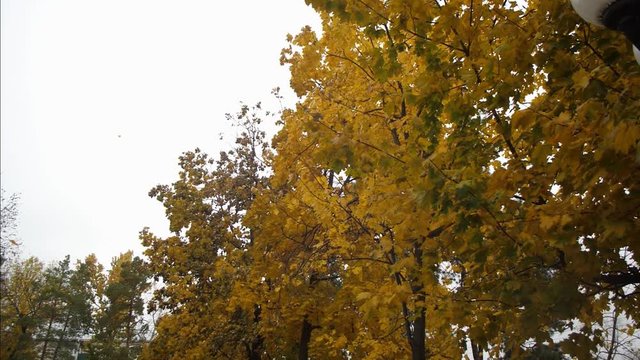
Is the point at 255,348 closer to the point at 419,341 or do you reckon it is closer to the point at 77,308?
the point at 419,341

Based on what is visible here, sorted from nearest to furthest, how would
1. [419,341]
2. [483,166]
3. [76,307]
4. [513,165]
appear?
1. [513,165]
2. [483,166]
3. [419,341]
4. [76,307]

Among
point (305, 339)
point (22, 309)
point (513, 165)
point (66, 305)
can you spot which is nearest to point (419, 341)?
point (513, 165)

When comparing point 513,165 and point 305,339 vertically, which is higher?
point 513,165

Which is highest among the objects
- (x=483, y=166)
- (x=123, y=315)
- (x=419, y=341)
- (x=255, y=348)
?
(x=123, y=315)

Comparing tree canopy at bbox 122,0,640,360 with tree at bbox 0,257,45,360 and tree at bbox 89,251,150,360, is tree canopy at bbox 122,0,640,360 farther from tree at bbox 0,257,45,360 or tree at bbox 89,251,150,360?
tree at bbox 89,251,150,360

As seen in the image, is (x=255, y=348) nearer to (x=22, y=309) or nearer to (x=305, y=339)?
(x=305, y=339)

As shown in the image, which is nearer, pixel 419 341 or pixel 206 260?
pixel 419 341

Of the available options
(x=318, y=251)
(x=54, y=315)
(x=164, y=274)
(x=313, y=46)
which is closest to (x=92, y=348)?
(x=54, y=315)

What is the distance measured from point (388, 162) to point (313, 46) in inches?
99.6

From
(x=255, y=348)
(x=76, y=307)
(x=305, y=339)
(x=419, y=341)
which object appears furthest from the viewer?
(x=76, y=307)

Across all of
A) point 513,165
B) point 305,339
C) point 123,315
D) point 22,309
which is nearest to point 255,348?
point 305,339

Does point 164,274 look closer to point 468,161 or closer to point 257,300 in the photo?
point 257,300

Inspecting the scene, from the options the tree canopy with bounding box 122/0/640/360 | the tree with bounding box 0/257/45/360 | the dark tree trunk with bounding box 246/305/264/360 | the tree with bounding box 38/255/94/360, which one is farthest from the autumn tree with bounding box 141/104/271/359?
the tree with bounding box 38/255/94/360

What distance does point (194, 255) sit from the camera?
1095 cm
